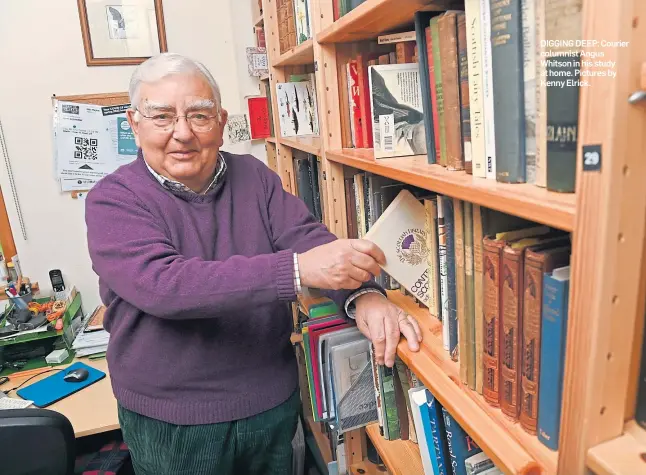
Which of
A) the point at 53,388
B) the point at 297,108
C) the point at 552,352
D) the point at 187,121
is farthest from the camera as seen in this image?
the point at 297,108

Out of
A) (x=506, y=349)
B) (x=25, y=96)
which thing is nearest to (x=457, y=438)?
(x=506, y=349)

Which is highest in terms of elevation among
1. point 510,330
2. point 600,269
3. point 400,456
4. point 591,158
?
point 591,158

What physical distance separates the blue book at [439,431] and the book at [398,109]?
1.60 feet

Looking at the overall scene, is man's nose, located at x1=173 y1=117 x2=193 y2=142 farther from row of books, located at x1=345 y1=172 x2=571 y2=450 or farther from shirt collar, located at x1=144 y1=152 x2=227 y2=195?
row of books, located at x1=345 y1=172 x2=571 y2=450

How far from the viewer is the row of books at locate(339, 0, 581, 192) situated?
51 cm

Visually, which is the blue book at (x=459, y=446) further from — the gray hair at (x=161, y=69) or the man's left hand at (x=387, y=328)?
the gray hair at (x=161, y=69)

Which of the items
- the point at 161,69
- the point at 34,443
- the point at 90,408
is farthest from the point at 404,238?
the point at 90,408

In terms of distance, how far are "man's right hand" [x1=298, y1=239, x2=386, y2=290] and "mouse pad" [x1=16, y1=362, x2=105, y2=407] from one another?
1.40 m

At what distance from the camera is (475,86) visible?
668mm

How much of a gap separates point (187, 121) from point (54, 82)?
1449 millimetres

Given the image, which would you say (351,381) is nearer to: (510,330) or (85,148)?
(510,330)

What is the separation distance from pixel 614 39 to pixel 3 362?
237 centimetres

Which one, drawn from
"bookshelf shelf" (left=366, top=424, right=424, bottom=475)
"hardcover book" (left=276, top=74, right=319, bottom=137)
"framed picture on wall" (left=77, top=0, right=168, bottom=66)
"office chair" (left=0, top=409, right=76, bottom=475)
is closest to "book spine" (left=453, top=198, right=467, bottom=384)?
"bookshelf shelf" (left=366, top=424, right=424, bottom=475)

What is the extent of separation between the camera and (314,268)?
2.94ft
